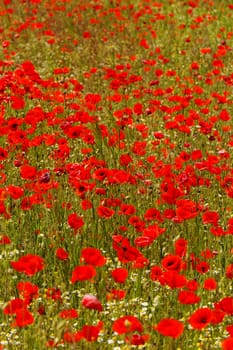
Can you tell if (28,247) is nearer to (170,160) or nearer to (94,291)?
(94,291)

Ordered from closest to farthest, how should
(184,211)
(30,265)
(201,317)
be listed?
(201,317), (30,265), (184,211)

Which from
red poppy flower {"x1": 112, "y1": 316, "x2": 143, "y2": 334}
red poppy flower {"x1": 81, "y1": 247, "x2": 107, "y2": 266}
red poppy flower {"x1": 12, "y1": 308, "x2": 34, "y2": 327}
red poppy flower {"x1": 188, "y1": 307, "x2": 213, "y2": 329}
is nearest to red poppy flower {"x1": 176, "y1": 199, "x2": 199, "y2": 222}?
red poppy flower {"x1": 81, "y1": 247, "x2": 107, "y2": 266}

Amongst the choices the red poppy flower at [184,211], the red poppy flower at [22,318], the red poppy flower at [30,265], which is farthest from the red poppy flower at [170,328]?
the red poppy flower at [184,211]

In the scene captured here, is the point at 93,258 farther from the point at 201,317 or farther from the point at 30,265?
the point at 201,317

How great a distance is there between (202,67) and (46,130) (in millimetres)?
3491

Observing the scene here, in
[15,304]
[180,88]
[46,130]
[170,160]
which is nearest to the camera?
[15,304]

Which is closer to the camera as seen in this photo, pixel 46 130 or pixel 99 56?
pixel 46 130

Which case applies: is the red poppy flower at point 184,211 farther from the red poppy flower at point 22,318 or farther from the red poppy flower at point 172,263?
the red poppy flower at point 22,318

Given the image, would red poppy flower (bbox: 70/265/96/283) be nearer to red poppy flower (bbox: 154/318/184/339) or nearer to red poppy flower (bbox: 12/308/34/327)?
red poppy flower (bbox: 12/308/34/327)

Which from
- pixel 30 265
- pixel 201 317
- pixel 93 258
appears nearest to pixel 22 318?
pixel 30 265

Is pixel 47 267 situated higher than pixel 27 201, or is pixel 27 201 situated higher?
pixel 27 201

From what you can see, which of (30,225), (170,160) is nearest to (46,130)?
(170,160)

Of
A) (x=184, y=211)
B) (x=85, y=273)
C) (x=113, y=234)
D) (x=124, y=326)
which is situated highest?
(x=85, y=273)

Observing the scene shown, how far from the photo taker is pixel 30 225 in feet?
15.1
